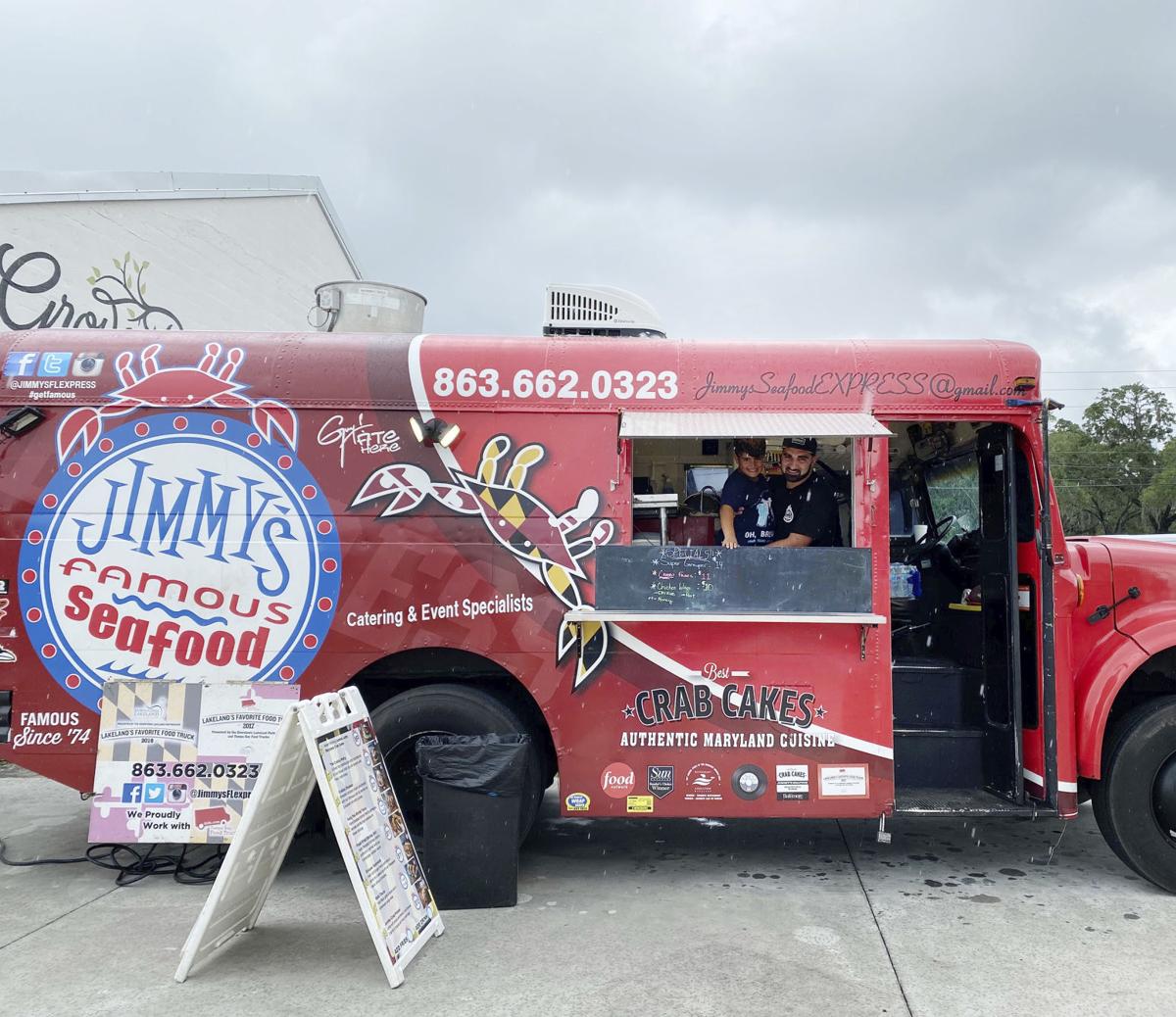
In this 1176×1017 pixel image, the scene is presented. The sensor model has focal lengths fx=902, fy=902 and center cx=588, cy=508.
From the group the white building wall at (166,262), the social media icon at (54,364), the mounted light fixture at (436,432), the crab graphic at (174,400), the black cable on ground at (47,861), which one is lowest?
the black cable on ground at (47,861)

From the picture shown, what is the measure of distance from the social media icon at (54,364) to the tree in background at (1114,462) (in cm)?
4125

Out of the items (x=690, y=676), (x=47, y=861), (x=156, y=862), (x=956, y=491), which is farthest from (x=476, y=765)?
(x=956, y=491)

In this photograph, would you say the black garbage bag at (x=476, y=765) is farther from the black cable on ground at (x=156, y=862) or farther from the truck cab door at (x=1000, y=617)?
the truck cab door at (x=1000, y=617)

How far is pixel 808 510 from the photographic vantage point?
17.6 ft

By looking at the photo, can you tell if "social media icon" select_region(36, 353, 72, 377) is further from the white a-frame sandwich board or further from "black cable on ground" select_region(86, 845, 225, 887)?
"black cable on ground" select_region(86, 845, 225, 887)

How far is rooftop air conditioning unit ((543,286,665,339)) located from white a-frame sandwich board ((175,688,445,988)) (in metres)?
2.77

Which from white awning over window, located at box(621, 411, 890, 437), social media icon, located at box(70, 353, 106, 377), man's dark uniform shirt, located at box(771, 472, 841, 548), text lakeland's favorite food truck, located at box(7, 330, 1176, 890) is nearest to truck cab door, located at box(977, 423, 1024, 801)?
text lakeland's favorite food truck, located at box(7, 330, 1176, 890)

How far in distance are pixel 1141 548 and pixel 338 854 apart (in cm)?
513

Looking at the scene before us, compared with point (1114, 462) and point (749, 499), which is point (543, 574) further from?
point (1114, 462)

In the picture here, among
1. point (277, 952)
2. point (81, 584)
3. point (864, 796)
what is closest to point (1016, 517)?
point (864, 796)

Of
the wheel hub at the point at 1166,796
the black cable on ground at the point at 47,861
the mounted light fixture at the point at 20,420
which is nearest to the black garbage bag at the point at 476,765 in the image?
the black cable on ground at the point at 47,861

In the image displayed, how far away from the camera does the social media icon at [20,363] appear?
502 centimetres

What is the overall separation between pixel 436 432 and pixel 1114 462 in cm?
4276

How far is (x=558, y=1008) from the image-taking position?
3566 millimetres
